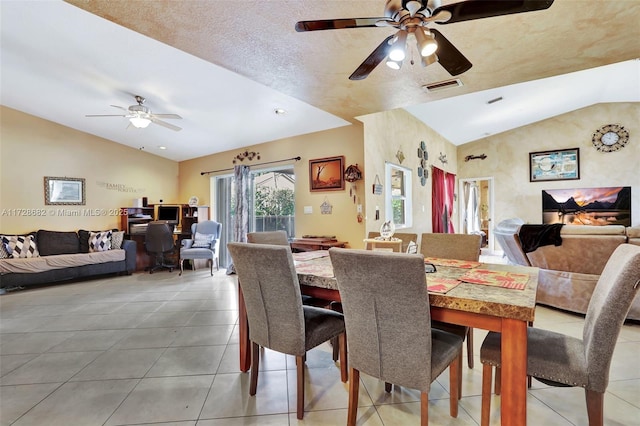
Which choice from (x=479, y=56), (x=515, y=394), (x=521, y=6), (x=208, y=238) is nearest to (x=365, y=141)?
(x=479, y=56)

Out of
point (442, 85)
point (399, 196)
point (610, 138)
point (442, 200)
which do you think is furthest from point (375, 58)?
point (610, 138)

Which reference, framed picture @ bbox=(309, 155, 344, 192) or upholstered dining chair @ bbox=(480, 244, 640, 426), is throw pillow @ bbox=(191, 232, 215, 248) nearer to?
framed picture @ bbox=(309, 155, 344, 192)

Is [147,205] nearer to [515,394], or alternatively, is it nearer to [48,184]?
[48,184]

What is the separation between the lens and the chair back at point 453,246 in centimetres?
232

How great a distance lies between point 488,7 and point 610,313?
1.39m

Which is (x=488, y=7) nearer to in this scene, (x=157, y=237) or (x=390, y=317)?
(x=390, y=317)

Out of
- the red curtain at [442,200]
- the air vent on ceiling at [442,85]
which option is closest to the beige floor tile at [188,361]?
the air vent on ceiling at [442,85]

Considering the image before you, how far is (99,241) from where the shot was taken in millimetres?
5359

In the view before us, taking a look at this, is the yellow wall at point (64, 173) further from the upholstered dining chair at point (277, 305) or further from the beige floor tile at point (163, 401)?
the upholstered dining chair at point (277, 305)

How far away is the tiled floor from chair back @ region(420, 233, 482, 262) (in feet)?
2.65

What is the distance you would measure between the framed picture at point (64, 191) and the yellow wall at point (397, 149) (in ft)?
17.1

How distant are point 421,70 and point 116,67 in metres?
3.10

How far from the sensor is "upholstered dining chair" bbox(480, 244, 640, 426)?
116cm

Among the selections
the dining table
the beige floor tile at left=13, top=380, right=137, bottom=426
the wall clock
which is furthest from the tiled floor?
the wall clock
